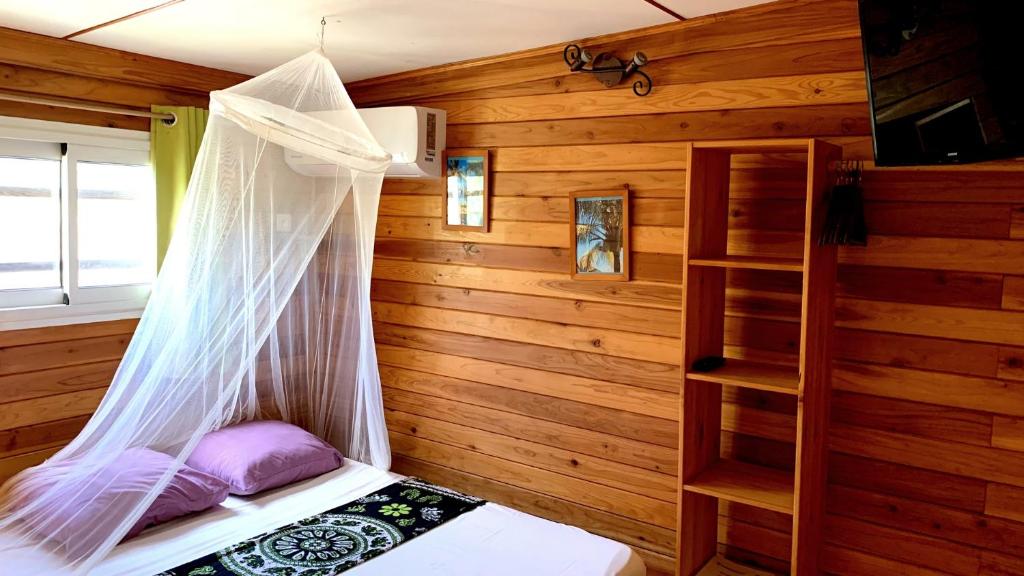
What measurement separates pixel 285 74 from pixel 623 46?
1.27 meters

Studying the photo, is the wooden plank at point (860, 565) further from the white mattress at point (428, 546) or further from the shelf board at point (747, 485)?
the white mattress at point (428, 546)

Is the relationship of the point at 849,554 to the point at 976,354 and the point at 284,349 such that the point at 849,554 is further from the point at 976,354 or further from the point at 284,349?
the point at 284,349

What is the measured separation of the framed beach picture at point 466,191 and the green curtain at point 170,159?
1.17m

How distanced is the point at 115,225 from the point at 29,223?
352mm

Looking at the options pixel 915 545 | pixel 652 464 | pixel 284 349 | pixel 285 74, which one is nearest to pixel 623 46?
pixel 285 74

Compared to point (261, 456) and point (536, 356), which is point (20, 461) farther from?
point (536, 356)

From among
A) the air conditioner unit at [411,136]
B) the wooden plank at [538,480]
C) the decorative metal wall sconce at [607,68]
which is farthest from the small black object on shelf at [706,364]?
the air conditioner unit at [411,136]

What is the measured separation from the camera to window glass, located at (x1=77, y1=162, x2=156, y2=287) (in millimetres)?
3404

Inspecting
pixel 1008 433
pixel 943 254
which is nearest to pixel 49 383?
pixel 943 254

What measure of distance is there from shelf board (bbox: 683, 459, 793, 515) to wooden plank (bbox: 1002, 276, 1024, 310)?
848 millimetres

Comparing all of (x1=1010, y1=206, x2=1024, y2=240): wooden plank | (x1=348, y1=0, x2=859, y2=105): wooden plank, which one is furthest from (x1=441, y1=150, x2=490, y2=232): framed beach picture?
(x1=1010, y1=206, x2=1024, y2=240): wooden plank

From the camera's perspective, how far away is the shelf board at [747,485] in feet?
7.76

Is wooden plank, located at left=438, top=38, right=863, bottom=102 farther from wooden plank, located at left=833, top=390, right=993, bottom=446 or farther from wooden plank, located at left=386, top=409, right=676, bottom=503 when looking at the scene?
wooden plank, located at left=386, top=409, right=676, bottom=503

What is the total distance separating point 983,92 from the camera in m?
1.82
